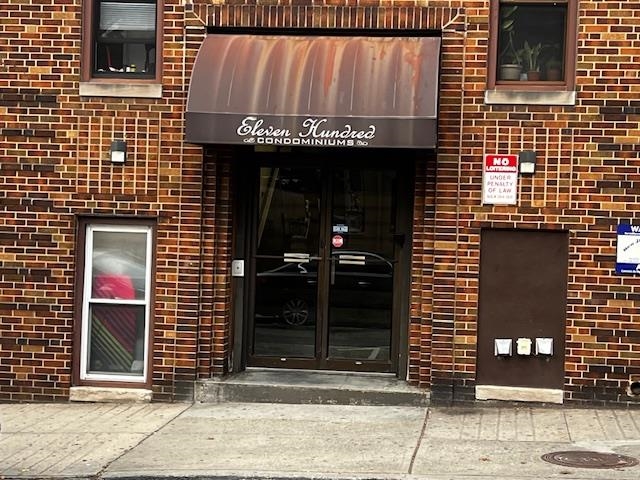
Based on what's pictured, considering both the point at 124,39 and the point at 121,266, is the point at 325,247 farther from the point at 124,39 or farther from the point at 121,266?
the point at 124,39

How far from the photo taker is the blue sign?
8.89 m

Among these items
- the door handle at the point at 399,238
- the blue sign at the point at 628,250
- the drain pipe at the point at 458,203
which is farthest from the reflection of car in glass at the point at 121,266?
the blue sign at the point at 628,250

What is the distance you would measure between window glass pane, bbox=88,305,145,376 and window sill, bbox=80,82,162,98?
2.21 metres

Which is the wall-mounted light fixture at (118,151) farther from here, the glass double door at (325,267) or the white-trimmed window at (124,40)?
the glass double door at (325,267)

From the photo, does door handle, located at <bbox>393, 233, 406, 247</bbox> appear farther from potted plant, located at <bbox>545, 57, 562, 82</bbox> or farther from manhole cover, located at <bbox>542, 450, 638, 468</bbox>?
manhole cover, located at <bbox>542, 450, 638, 468</bbox>

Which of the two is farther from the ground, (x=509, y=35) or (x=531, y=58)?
(x=509, y=35)

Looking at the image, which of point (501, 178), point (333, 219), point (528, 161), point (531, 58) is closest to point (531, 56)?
point (531, 58)

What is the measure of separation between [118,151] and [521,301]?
4382 millimetres

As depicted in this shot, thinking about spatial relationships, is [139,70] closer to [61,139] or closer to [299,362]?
[61,139]

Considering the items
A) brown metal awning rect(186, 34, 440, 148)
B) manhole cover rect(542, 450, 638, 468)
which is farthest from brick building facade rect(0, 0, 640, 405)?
manhole cover rect(542, 450, 638, 468)

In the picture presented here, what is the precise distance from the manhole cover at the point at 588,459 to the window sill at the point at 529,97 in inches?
136

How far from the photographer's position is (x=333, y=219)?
392 inches

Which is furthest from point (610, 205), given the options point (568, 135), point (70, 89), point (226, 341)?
point (70, 89)

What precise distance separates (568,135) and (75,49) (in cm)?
511
